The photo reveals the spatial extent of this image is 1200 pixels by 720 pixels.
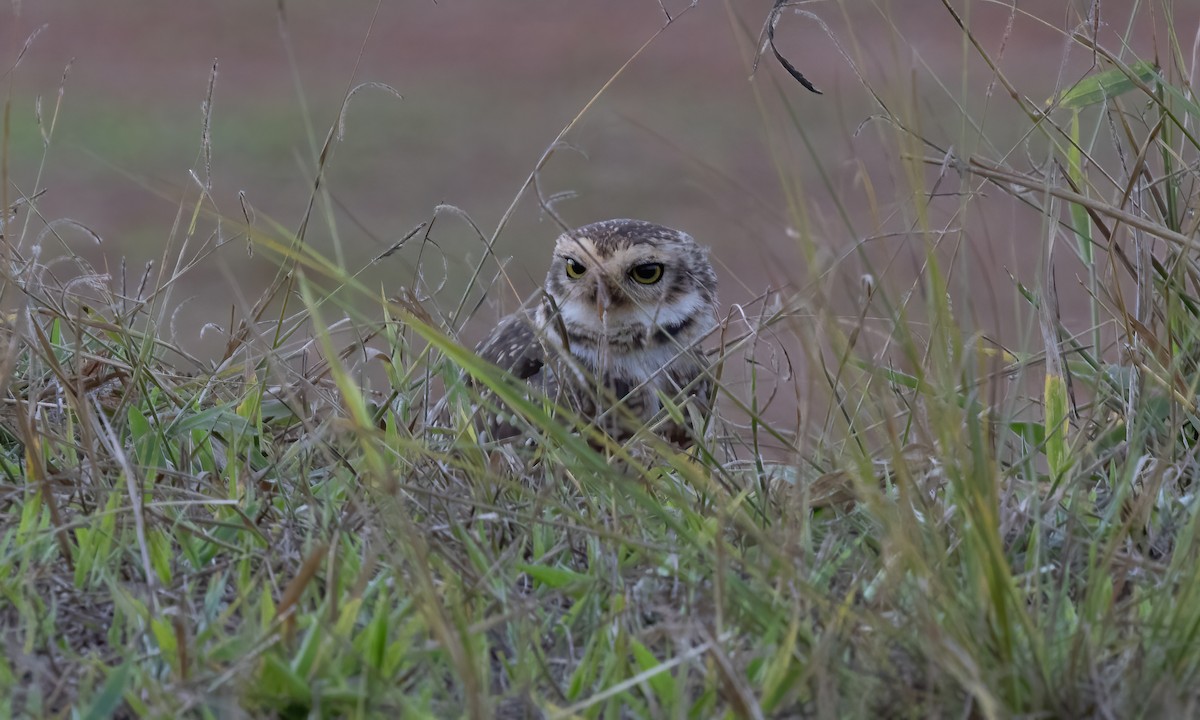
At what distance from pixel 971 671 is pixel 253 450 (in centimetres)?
144


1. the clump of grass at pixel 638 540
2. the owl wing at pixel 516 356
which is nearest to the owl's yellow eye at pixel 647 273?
Answer: the owl wing at pixel 516 356

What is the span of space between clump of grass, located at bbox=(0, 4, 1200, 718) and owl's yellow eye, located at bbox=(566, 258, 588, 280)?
1234mm

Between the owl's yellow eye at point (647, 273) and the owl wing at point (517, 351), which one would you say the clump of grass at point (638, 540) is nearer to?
the owl wing at point (517, 351)

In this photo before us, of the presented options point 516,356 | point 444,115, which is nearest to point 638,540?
point 516,356

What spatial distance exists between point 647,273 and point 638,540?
1.97 metres

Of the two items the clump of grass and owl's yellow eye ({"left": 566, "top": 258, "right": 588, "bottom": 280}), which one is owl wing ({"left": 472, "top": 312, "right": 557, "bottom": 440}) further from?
the clump of grass

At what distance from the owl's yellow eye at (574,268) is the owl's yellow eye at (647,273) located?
13 centimetres

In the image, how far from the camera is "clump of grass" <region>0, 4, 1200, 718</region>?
1.50 m

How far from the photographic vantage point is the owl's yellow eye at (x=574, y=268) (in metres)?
3.84

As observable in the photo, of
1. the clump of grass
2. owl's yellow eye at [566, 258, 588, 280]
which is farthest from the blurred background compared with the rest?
the clump of grass

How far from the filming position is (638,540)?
1.93m

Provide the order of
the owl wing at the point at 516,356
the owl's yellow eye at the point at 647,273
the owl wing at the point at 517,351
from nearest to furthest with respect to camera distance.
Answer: the owl wing at the point at 516,356 → the owl wing at the point at 517,351 → the owl's yellow eye at the point at 647,273

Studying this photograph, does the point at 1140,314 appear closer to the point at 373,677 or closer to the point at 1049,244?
the point at 1049,244

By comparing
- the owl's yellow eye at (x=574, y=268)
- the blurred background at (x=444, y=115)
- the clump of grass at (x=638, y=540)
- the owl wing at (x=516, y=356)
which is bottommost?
Answer: the blurred background at (x=444, y=115)
